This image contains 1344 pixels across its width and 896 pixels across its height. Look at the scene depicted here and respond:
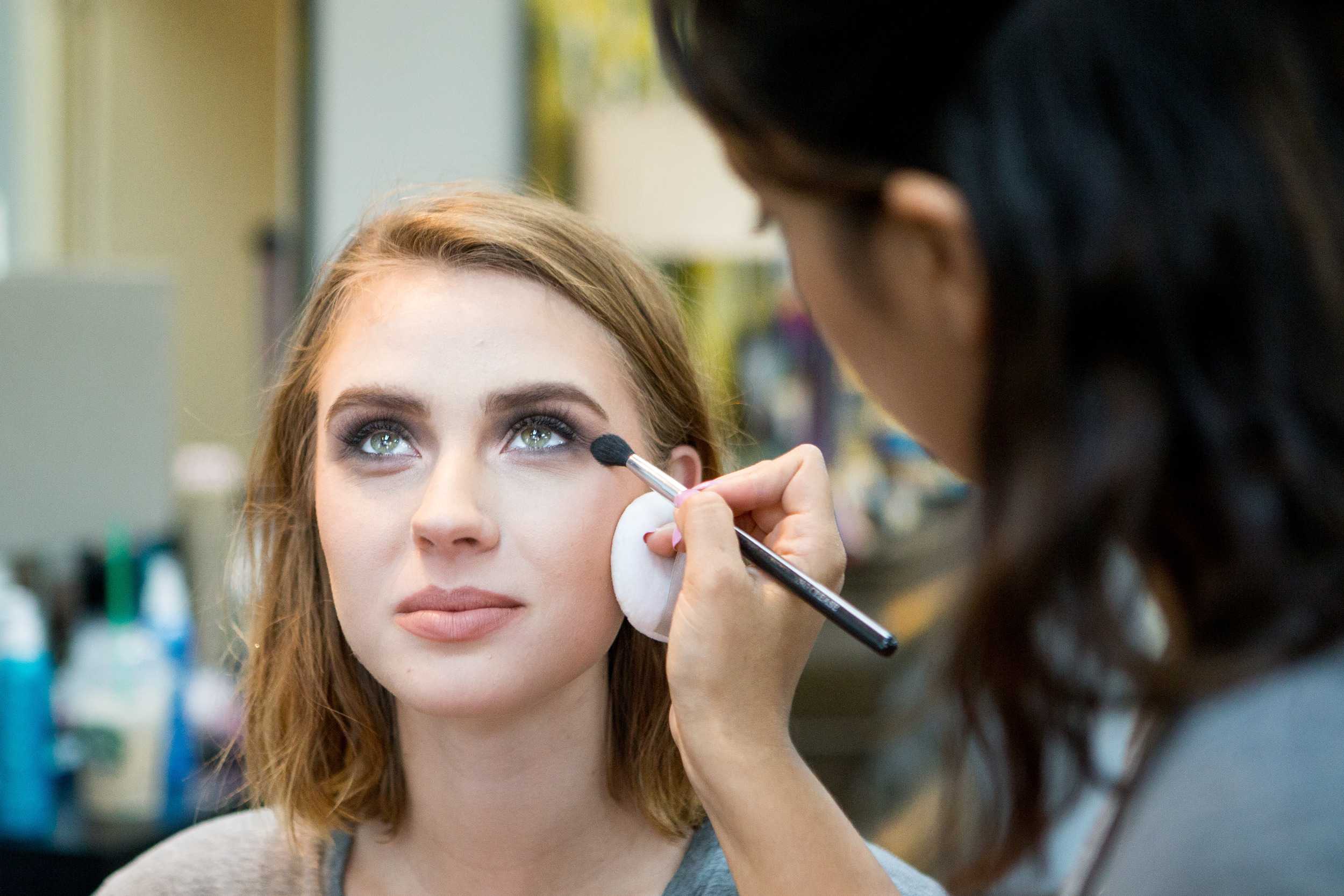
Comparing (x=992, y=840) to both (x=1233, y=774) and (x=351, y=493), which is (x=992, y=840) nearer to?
(x=1233, y=774)

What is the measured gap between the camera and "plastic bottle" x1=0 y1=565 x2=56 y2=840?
152 centimetres

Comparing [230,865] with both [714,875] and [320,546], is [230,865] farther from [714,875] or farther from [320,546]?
[714,875]

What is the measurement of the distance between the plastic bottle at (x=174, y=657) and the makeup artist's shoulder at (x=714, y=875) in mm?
894

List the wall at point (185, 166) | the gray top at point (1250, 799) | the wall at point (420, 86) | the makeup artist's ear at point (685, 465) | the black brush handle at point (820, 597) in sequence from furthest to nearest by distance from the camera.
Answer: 1. the wall at point (185, 166)
2. the wall at point (420, 86)
3. the makeup artist's ear at point (685, 465)
4. the black brush handle at point (820, 597)
5. the gray top at point (1250, 799)

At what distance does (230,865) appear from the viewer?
2.99 feet

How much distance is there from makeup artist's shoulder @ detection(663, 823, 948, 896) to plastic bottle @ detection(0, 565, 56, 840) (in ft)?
3.20

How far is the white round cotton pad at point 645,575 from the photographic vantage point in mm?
827

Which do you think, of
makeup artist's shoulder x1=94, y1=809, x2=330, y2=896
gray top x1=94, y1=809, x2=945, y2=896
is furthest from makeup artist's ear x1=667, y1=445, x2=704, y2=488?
makeup artist's shoulder x1=94, y1=809, x2=330, y2=896

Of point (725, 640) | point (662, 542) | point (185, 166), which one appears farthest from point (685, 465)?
point (185, 166)

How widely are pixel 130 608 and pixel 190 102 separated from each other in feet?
7.14

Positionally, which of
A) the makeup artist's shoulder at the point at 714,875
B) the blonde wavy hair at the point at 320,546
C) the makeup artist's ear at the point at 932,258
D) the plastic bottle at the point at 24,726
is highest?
the makeup artist's ear at the point at 932,258

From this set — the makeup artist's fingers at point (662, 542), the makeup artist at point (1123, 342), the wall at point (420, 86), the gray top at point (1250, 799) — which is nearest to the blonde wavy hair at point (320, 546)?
the makeup artist's fingers at point (662, 542)

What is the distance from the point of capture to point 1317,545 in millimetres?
446

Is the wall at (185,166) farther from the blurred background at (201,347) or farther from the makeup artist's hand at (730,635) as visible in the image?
the makeup artist's hand at (730,635)
